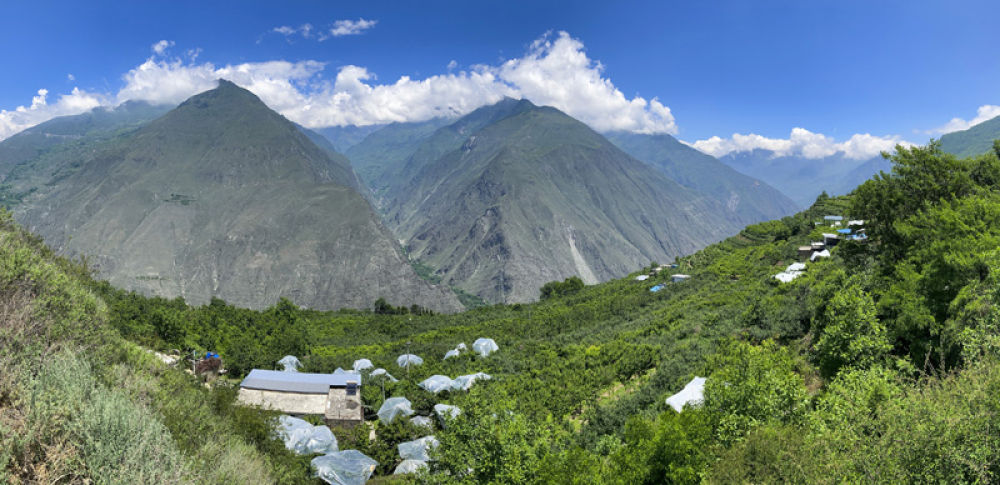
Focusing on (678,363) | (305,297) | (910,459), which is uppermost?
(910,459)

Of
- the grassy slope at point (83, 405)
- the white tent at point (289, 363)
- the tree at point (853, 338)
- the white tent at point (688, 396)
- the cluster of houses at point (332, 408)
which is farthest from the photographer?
the white tent at point (289, 363)

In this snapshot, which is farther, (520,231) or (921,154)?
(520,231)

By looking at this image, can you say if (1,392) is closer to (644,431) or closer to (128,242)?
(644,431)

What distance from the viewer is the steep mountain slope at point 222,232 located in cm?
12362

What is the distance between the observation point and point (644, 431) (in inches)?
527

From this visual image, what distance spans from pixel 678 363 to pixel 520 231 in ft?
546

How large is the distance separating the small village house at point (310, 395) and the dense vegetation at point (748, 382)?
2014 millimetres

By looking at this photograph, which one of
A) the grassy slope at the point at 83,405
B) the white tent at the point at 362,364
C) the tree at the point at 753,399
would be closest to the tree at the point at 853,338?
the tree at the point at 753,399

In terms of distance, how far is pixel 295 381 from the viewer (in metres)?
30.9

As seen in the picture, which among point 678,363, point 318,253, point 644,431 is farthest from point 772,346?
point 318,253

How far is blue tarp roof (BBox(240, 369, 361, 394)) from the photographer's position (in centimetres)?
3028

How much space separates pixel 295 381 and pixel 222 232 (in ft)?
435

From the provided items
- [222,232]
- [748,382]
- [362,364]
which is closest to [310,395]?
[362,364]

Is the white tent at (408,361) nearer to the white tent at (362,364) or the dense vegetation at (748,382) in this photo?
the dense vegetation at (748,382)
